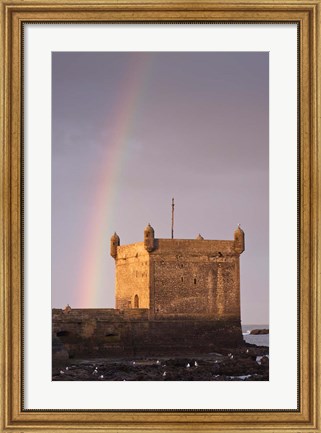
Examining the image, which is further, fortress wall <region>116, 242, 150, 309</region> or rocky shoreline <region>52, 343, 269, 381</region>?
fortress wall <region>116, 242, 150, 309</region>

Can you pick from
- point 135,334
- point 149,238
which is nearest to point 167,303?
point 135,334

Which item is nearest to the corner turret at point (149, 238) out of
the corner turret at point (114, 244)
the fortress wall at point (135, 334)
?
the corner turret at point (114, 244)

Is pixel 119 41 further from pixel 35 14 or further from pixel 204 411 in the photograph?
pixel 204 411

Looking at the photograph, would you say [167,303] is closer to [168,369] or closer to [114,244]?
[114,244]

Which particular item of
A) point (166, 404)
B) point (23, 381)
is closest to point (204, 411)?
point (166, 404)

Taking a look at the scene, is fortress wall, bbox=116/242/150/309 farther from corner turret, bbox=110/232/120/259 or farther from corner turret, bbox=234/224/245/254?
corner turret, bbox=234/224/245/254

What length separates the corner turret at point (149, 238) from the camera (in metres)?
29.5

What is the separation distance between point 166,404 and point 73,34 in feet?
10.5

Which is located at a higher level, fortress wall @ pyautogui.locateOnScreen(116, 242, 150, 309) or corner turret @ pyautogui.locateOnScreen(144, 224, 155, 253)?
corner turret @ pyautogui.locateOnScreen(144, 224, 155, 253)

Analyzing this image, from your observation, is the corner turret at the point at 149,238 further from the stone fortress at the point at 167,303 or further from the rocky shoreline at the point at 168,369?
the rocky shoreline at the point at 168,369

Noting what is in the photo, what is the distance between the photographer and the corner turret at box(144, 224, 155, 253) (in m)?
29.5

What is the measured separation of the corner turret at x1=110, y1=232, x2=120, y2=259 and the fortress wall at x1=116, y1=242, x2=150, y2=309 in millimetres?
172

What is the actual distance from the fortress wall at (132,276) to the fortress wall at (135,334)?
0.91m

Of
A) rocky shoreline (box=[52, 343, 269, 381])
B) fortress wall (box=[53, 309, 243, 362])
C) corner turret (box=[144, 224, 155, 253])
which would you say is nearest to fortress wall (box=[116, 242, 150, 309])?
corner turret (box=[144, 224, 155, 253])
